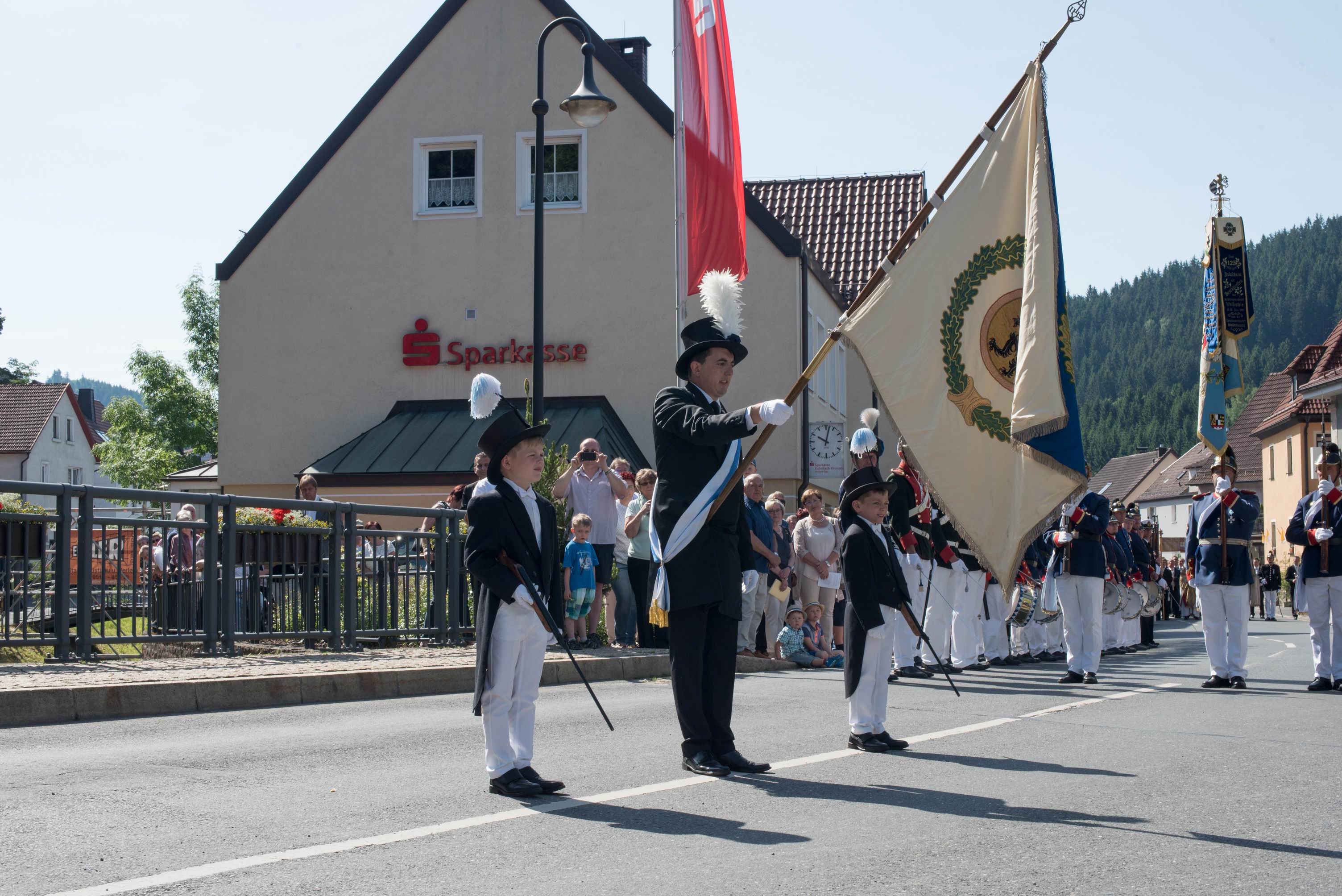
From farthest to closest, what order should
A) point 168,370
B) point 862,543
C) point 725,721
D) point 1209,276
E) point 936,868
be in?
point 168,370, point 1209,276, point 862,543, point 725,721, point 936,868

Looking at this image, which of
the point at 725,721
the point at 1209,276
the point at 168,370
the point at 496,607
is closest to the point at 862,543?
the point at 725,721

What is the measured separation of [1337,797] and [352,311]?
2439 centimetres

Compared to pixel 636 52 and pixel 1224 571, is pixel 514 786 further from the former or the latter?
pixel 636 52

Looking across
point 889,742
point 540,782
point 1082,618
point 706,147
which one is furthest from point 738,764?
point 706,147

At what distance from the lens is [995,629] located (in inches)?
642

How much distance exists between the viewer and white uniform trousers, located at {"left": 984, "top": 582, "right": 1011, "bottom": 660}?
16109 mm

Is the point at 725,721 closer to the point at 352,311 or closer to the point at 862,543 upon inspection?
the point at 862,543

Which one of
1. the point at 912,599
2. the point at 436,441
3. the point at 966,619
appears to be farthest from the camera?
the point at 436,441

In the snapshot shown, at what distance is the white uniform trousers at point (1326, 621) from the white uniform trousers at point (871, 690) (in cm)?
620

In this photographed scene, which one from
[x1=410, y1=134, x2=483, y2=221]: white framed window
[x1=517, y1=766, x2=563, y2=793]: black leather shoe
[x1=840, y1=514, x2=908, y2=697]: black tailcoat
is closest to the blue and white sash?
[x1=517, y1=766, x2=563, y2=793]: black leather shoe

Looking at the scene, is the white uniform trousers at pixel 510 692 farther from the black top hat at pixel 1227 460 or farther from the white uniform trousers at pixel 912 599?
the black top hat at pixel 1227 460

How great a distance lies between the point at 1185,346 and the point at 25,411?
146940 mm

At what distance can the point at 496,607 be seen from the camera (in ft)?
21.1

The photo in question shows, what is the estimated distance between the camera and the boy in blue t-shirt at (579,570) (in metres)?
13.9
